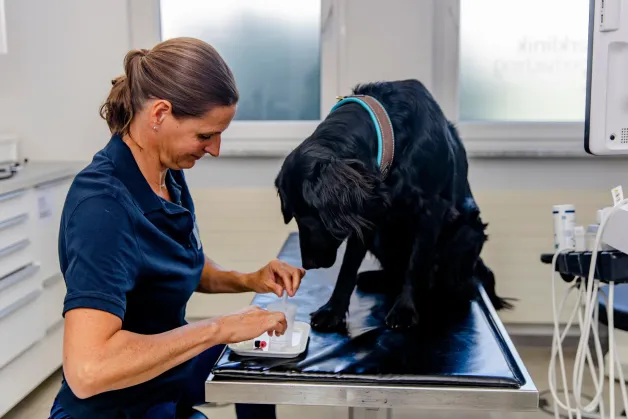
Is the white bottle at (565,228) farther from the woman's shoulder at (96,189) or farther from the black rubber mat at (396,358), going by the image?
the woman's shoulder at (96,189)

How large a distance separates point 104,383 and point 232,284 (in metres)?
0.62

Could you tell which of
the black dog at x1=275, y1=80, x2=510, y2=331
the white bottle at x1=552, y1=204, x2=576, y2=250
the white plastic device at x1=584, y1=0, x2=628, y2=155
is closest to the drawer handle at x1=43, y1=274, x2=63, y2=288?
the black dog at x1=275, y1=80, x2=510, y2=331

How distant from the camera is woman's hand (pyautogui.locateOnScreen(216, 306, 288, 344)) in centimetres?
117

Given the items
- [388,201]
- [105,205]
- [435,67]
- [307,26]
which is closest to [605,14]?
[388,201]

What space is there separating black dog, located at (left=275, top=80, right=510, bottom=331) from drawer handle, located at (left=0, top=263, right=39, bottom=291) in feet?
3.97

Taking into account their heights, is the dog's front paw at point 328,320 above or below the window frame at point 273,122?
below

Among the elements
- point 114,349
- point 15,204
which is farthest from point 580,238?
point 15,204

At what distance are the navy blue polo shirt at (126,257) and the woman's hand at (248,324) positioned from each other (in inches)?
7.0

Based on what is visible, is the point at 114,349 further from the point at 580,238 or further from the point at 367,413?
the point at 580,238

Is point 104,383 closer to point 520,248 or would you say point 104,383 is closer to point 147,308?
point 147,308

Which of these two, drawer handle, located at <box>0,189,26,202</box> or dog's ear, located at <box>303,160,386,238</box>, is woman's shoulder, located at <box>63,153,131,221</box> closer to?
dog's ear, located at <box>303,160,386,238</box>

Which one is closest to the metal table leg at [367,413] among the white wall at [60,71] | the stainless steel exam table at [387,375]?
the stainless steel exam table at [387,375]

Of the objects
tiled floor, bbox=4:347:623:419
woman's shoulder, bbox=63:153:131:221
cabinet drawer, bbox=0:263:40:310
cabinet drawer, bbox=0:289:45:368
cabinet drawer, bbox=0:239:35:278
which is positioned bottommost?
tiled floor, bbox=4:347:623:419

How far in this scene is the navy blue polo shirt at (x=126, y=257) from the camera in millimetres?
1092
